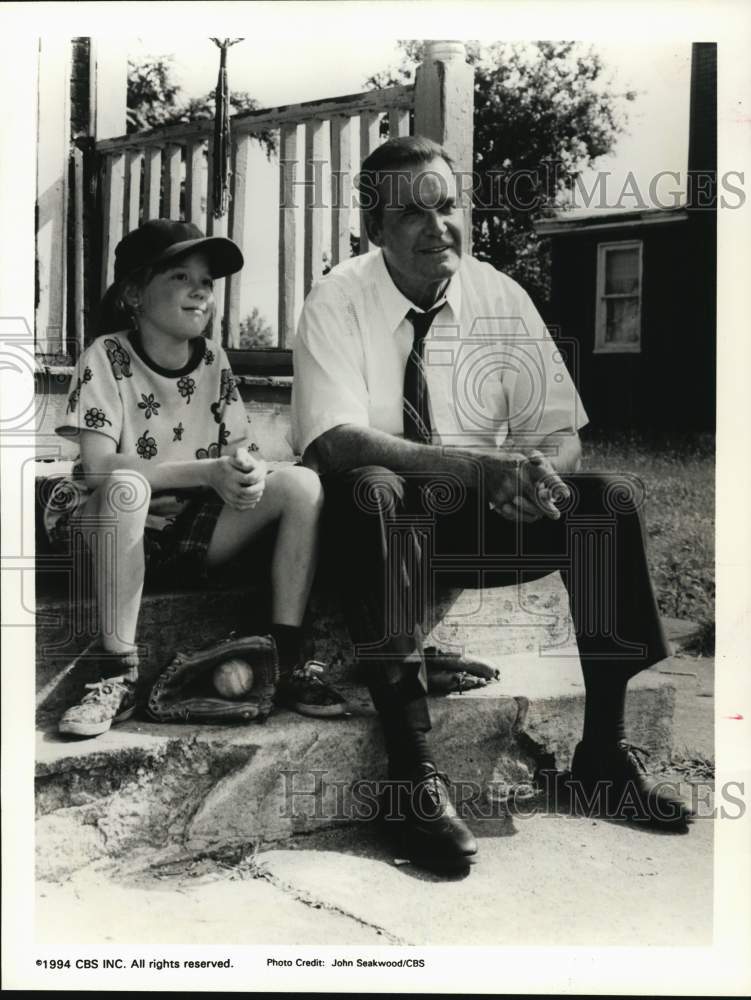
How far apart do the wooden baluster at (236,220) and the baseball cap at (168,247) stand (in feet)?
0.22

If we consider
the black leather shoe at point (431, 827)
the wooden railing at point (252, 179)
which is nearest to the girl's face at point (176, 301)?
the wooden railing at point (252, 179)

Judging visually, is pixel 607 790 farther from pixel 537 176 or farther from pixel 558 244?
pixel 537 176

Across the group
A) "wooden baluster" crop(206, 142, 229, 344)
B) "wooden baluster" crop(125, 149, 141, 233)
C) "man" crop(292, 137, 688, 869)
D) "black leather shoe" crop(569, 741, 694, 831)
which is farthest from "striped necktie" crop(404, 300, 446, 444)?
"black leather shoe" crop(569, 741, 694, 831)

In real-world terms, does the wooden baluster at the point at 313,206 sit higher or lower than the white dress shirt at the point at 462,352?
higher

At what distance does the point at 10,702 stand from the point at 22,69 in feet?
5.77

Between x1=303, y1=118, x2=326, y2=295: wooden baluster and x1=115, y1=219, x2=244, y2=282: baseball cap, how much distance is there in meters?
0.20

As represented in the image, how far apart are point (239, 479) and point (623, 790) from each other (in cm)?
141

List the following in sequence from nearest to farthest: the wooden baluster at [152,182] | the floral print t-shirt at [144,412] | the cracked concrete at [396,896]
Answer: the cracked concrete at [396,896]
the floral print t-shirt at [144,412]
the wooden baluster at [152,182]

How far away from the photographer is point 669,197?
316 cm

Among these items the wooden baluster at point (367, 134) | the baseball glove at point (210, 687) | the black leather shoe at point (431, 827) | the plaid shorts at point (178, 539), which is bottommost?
the black leather shoe at point (431, 827)

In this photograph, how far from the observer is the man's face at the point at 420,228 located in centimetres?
315

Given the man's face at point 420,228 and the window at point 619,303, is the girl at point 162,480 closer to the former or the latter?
the man's face at point 420,228

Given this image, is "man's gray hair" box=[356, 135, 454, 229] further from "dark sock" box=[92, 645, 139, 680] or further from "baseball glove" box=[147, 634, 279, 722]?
"dark sock" box=[92, 645, 139, 680]

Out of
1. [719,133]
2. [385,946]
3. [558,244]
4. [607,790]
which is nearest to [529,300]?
[558,244]
